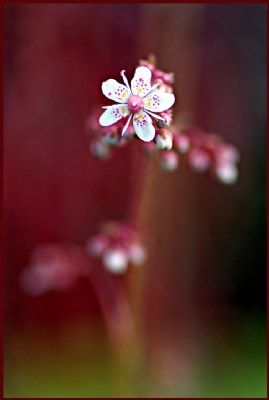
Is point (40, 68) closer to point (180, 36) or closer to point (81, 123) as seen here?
point (81, 123)

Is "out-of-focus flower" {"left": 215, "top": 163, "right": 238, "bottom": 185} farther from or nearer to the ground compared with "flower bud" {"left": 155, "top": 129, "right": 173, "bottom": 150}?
nearer to the ground

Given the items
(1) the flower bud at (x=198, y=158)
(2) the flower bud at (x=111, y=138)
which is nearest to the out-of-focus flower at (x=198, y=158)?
(1) the flower bud at (x=198, y=158)

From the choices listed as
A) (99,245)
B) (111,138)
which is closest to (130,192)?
(99,245)

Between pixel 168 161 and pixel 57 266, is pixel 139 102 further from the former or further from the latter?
pixel 57 266

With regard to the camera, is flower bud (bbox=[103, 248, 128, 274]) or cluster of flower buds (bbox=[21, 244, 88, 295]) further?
cluster of flower buds (bbox=[21, 244, 88, 295])

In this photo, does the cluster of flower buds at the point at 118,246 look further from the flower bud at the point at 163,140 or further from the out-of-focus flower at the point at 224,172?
the flower bud at the point at 163,140

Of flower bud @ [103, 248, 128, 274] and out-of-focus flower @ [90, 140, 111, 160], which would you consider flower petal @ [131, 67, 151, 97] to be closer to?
out-of-focus flower @ [90, 140, 111, 160]

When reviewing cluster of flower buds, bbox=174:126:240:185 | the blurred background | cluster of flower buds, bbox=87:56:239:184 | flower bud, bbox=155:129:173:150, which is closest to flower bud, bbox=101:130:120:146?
cluster of flower buds, bbox=87:56:239:184
